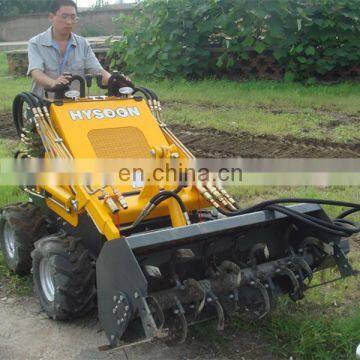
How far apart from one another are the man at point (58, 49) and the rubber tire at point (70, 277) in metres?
1.57

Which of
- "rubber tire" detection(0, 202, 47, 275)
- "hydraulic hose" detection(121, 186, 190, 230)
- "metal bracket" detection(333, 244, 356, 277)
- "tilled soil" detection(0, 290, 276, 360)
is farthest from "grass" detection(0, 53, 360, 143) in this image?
"tilled soil" detection(0, 290, 276, 360)

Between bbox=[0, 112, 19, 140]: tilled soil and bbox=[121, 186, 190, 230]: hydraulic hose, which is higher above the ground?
bbox=[121, 186, 190, 230]: hydraulic hose

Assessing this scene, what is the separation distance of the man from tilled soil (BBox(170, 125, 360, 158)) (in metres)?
2.87

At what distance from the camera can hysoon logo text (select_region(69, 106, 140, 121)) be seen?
4379 mm

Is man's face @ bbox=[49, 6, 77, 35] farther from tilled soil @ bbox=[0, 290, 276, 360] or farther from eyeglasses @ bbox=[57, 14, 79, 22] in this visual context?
tilled soil @ bbox=[0, 290, 276, 360]

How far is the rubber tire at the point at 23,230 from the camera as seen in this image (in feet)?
14.7

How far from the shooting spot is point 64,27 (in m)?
4.93

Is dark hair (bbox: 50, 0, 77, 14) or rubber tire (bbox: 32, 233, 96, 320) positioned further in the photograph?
dark hair (bbox: 50, 0, 77, 14)

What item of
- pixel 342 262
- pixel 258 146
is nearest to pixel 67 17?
pixel 342 262

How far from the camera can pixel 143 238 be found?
325 cm

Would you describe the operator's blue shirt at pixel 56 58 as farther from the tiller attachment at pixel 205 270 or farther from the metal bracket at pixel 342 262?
the metal bracket at pixel 342 262

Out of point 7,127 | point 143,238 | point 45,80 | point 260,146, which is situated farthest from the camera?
point 7,127

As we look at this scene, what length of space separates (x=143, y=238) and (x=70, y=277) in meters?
0.71

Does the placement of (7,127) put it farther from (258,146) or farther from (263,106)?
(263,106)
